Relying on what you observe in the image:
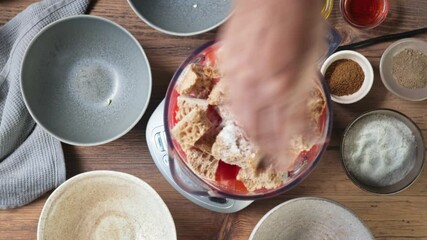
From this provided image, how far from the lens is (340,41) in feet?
2.98

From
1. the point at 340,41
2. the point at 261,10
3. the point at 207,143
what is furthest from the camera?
the point at 340,41

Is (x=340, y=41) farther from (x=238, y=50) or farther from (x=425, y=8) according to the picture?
(x=238, y=50)

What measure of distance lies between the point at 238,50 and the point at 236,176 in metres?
0.42

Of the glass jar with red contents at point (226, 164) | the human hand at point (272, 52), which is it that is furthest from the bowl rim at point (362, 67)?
the human hand at point (272, 52)

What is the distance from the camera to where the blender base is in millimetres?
897

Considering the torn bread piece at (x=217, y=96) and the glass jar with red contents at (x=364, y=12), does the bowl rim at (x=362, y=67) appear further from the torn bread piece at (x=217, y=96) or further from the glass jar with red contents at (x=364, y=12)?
the torn bread piece at (x=217, y=96)

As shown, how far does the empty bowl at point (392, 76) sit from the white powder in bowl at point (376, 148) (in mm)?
50

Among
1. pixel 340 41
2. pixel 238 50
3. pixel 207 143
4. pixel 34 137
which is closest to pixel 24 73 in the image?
pixel 34 137

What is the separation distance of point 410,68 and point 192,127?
0.42 m

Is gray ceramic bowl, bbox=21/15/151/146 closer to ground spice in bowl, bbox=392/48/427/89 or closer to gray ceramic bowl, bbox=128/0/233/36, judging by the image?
gray ceramic bowl, bbox=128/0/233/36

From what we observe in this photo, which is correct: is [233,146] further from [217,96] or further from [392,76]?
[392,76]

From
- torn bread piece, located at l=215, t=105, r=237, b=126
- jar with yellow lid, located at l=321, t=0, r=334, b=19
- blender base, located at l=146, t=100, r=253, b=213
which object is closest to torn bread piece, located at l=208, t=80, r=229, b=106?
torn bread piece, located at l=215, t=105, r=237, b=126

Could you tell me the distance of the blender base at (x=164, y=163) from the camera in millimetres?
897

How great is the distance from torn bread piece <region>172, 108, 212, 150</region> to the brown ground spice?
0.86ft
